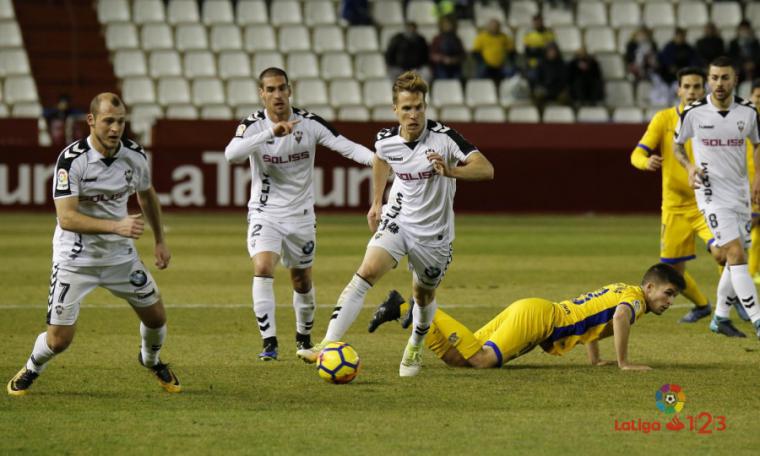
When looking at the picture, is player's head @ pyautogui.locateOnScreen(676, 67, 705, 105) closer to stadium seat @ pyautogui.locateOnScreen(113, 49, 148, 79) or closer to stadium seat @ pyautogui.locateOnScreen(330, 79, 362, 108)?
stadium seat @ pyautogui.locateOnScreen(330, 79, 362, 108)

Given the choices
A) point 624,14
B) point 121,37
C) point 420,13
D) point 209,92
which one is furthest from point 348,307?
point 624,14

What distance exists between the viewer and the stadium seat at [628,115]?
86.0 ft

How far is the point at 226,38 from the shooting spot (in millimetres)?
27250

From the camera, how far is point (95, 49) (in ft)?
90.3

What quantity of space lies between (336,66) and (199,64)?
2852 millimetres

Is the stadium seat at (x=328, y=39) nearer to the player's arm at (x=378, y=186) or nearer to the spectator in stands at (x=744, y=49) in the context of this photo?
the spectator in stands at (x=744, y=49)

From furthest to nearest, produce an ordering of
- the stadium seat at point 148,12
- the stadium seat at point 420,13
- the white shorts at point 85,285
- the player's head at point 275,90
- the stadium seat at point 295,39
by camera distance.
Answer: the stadium seat at point 420,13 < the stadium seat at point 148,12 < the stadium seat at point 295,39 < the player's head at point 275,90 < the white shorts at point 85,285

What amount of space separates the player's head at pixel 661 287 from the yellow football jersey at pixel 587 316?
0.06m

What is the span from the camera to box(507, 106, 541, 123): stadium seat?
85.4 ft

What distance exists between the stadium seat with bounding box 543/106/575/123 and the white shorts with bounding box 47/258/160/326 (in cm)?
1911

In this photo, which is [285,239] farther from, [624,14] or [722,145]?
[624,14]

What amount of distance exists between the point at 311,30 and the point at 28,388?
2055 cm

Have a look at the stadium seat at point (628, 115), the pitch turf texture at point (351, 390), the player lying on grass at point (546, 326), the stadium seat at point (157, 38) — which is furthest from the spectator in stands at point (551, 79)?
the player lying on grass at point (546, 326)

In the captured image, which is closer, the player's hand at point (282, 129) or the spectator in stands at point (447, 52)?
the player's hand at point (282, 129)
